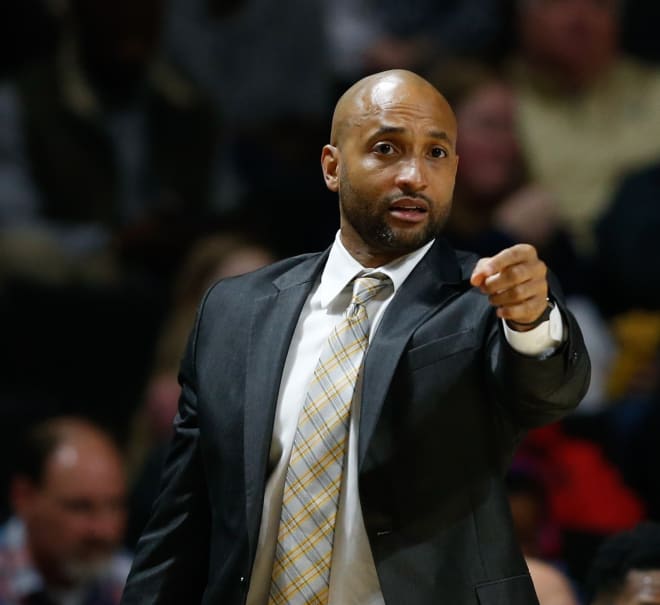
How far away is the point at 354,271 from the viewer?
2.79m

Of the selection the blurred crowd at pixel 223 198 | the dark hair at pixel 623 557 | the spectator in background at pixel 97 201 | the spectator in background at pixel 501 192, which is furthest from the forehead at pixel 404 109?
the spectator in background at pixel 97 201

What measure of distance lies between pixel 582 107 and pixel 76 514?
270 cm

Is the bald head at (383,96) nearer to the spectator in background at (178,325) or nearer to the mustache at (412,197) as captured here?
the mustache at (412,197)

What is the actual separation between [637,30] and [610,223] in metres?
1.38

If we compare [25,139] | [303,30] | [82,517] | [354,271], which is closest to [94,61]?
[25,139]

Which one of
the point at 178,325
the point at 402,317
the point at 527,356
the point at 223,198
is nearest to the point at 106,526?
the point at 178,325

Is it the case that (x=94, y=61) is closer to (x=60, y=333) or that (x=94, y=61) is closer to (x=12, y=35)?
(x=12, y=35)

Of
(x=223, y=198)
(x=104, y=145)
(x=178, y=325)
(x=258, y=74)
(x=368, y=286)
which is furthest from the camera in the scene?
(x=258, y=74)

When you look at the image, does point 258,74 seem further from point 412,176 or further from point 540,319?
point 540,319

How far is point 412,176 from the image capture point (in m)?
2.66

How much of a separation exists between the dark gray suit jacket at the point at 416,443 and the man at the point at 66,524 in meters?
2.42

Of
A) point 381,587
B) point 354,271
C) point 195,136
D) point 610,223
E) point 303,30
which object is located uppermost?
point 303,30

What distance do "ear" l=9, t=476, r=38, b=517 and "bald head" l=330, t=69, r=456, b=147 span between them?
9.48 feet

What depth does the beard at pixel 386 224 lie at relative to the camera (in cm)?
270
